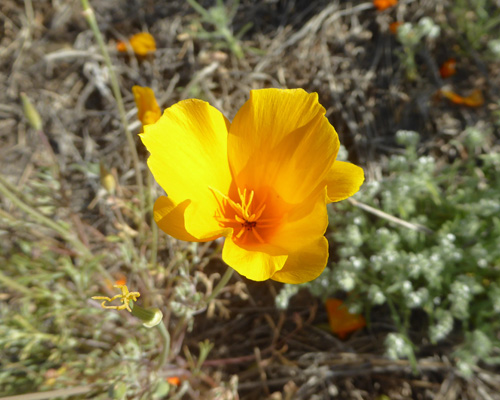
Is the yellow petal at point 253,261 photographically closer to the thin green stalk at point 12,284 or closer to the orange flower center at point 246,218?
the orange flower center at point 246,218

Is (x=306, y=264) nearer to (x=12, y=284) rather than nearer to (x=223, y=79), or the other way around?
(x=12, y=284)

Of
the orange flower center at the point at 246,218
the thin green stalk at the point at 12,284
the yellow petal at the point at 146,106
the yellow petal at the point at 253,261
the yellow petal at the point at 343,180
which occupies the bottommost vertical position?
the thin green stalk at the point at 12,284

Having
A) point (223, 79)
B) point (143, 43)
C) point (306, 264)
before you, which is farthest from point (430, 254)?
point (143, 43)

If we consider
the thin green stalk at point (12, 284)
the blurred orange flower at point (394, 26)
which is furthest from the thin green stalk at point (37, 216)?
the blurred orange flower at point (394, 26)

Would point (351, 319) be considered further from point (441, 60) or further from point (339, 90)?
point (441, 60)

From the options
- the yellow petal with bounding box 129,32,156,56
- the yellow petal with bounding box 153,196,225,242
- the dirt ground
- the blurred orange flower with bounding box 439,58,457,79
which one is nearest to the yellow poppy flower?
the yellow petal with bounding box 153,196,225,242

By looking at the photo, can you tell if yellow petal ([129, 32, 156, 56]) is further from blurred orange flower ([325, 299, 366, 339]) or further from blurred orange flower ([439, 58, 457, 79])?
blurred orange flower ([325, 299, 366, 339])

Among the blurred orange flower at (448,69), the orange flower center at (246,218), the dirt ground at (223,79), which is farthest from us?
the blurred orange flower at (448,69)

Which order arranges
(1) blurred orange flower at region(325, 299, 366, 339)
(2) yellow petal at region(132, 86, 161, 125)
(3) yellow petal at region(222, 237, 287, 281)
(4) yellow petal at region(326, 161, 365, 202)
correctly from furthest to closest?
(1) blurred orange flower at region(325, 299, 366, 339)
(2) yellow petal at region(132, 86, 161, 125)
(4) yellow petal at region(326, 161, 365, 202)
(3) yellow petal at region(222, 237, 287, 281)
